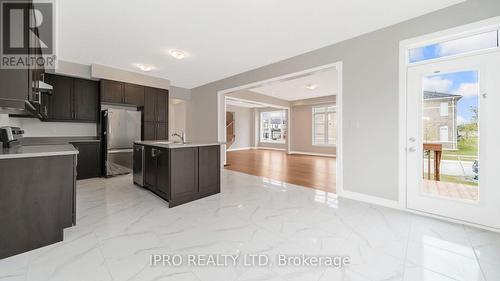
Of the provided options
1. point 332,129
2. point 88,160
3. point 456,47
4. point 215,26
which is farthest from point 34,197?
point 332,129

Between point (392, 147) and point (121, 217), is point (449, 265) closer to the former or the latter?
point (392, 147)

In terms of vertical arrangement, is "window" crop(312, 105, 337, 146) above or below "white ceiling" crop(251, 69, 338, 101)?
below

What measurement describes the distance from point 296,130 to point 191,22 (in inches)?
301

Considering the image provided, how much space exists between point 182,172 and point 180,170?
5 centimetres

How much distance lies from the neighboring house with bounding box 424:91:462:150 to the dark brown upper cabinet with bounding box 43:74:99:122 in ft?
20.8

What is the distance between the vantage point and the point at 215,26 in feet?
9.62

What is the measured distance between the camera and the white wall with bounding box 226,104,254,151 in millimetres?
10938

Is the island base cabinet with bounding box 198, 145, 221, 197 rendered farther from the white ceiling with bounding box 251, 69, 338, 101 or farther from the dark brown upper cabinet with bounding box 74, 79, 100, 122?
the dark brown upper cabinet with bounding box 74, 79, 100, 122

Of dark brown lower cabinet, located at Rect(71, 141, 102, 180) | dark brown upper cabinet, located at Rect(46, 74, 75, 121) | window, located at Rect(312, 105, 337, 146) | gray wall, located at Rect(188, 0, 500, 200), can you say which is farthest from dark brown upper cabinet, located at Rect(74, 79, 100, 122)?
window, located at Rect(312, 105, 337, 146)

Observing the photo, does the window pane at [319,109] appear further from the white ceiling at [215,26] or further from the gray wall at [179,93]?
the gray wall at [179,93]

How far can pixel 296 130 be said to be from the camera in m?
9.70

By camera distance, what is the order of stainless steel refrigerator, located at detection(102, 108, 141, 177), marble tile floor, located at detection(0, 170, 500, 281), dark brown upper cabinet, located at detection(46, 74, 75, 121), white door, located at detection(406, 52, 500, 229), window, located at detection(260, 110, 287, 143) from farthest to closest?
window, located at detection(260, 110, 287, 143) → stainless steel refrigerator, located at detection(102, 108, 141, 177) → dark brown upper cabinet, located at detection(46, 74, 75, 121) → white door, located at detection(406, 52, 500, 229) → marble tile floor, located at detection(0, 170, 500, 281)

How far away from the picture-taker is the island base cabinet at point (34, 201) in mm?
1679

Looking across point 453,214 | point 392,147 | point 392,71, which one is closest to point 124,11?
point 392,71
